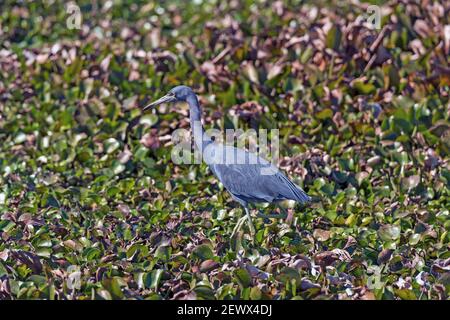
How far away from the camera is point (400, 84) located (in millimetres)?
8055

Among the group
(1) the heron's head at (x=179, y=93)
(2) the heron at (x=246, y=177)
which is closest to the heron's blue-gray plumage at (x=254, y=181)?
(2) the heron at (x=246, y=177)

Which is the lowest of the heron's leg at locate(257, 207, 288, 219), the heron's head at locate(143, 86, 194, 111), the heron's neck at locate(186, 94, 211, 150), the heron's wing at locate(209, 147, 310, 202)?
the heron's leg at locate(257, 207, 288, 219)

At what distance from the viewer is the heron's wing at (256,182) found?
5.95 metres

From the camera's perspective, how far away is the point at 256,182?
5.98 m

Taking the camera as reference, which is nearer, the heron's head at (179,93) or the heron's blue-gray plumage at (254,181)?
the heron's blue-gray plumage at (254,181)

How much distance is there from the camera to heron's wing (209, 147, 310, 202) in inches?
234

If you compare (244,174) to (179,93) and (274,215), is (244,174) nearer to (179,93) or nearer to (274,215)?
(274,215)

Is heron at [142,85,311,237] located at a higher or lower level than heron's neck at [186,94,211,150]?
lower

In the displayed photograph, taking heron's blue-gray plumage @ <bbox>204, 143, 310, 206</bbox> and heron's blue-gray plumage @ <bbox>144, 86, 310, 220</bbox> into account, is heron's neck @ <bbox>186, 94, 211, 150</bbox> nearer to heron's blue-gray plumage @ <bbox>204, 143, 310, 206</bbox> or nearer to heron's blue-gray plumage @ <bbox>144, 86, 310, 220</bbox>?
heron's blue-gray plumage @ <bbox>144, 86, 310, 220</bbox>

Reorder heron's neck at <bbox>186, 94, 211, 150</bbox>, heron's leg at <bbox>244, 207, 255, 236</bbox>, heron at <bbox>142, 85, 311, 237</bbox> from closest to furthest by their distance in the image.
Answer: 1. heron's leg at <bbox>244, 207, 255, 236</bbox>
2. heron at <bbox>142, 85, 311, 237</bbox>
3. heron's neck at <bbox>186, 94, 211, 150</bbox>

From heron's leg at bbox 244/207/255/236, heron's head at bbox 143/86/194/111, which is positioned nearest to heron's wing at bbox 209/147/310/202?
heron's leg at bbox 244/207/255/236

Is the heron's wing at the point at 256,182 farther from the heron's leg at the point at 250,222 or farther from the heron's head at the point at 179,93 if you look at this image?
the heron's head at the point at 179,93

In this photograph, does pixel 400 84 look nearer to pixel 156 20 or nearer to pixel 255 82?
pixel 255 82

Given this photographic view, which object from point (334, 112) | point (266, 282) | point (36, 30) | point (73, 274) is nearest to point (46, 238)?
point (73, 274)
